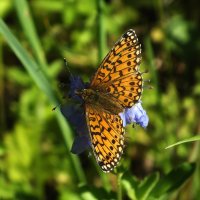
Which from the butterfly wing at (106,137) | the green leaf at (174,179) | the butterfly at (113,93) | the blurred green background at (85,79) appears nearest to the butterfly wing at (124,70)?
the butterfly at (113,93)

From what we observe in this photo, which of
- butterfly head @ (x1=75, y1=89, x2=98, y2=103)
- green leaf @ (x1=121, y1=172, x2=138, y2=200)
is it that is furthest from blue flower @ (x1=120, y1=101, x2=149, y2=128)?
green leaf @ (x1=121, y1=172, x2=138, y2=200)

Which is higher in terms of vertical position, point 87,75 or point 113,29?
point 113,29

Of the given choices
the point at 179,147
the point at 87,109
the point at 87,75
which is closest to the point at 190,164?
the point at 87,109

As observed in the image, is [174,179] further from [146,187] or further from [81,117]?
[81,117]

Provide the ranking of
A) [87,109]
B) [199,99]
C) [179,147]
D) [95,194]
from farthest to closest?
1. [199,99]
2. [179,147]
3. [95,194]
4. [87,109]

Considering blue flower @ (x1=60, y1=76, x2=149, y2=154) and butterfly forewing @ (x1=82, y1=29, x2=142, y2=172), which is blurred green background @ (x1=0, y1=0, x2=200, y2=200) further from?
butterfly forewing @ (x1=82, y1=29, x2=142, y2=172)

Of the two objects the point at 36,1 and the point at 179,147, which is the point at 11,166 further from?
the point at 36,1
